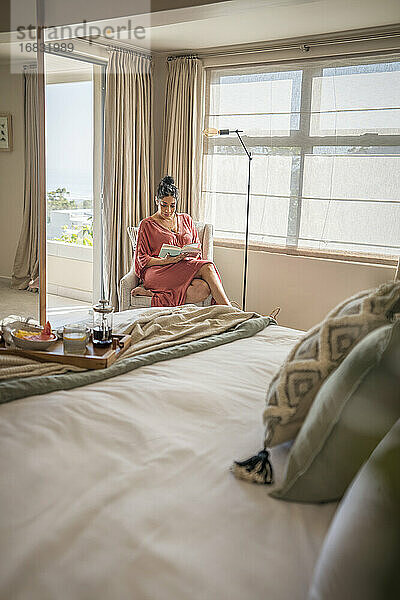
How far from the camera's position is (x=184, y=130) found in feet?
17.8

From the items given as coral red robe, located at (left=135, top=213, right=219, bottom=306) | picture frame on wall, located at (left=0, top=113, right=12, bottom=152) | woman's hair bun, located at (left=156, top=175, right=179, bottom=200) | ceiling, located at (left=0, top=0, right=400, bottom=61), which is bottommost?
coral red robe, located at (left=135, top=213, right=219, bottom=306)

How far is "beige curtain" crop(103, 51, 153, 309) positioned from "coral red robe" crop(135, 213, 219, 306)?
2.59 ft

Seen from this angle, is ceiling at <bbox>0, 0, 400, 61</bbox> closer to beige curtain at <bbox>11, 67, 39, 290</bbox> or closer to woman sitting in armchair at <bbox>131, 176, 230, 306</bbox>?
beige curtain at <bbox>11, 67, 39, 290</bbox>

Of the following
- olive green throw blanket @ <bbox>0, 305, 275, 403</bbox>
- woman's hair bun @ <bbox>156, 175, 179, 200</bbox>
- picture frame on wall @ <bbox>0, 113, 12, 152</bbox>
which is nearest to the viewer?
olive green throw blanket @ <bbox>0, 305, 275, 403</bbox>

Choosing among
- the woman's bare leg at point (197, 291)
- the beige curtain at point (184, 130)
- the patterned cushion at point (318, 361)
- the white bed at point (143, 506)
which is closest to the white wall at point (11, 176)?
the woman's bare leg at point (197, 291)

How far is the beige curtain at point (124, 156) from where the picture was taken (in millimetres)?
5305

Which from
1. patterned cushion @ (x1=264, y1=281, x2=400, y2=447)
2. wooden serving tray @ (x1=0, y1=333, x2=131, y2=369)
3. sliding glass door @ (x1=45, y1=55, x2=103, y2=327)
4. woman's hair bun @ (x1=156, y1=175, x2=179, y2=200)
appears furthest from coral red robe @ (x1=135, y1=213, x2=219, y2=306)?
patterned cushion @ (x1=264, y1=281, x2=400, y2=447)

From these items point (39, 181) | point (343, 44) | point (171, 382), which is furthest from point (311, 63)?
point (171, 382)

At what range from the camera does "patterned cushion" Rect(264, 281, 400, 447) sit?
4.59 feet

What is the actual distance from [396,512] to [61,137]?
16.8 ft

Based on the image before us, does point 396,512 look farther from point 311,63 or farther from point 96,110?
point 96,110

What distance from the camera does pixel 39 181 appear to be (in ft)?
15.2

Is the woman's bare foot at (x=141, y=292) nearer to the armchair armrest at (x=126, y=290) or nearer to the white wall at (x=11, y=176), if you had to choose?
the armchair armrest at (x=126, y=290)

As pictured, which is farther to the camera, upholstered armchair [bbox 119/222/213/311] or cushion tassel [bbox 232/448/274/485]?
upholstered armchair [bbox 119/222/213/311]
